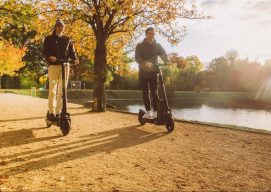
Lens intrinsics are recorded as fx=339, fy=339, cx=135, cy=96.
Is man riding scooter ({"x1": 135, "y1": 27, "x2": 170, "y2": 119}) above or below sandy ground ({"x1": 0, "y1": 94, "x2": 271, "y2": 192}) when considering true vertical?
above

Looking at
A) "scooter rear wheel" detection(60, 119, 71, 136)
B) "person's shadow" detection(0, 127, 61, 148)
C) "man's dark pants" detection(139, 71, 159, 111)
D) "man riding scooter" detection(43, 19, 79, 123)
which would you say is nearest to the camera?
"person's shadow" detection(0, 127, 61, 148)

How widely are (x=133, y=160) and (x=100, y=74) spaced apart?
9.36 metres

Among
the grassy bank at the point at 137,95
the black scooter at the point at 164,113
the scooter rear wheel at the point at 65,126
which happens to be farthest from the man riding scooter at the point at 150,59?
the grassy bank at the point at 137,95

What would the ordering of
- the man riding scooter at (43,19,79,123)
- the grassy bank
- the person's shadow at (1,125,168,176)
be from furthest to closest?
the grassy bank
the man riding scooter at (43,19,79,123)
the person's shadow at (1,125,168,176)

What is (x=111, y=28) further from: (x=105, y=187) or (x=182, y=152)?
(x=105, y=187)

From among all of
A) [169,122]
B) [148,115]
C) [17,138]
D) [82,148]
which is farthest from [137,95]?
[82,148]

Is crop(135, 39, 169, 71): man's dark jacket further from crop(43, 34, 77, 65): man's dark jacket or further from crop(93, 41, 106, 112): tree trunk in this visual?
crop(93, 41, 106, 112): tree trunk

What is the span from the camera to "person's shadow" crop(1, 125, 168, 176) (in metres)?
5.12

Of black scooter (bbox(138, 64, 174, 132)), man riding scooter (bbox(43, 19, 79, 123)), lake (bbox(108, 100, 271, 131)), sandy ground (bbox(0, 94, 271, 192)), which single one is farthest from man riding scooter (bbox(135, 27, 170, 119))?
lake (bbox(108, 100, 271, 131))

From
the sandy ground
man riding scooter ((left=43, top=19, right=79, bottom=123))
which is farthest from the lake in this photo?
man riding scooter ((left=43, top=19, right=79, bottom=123))

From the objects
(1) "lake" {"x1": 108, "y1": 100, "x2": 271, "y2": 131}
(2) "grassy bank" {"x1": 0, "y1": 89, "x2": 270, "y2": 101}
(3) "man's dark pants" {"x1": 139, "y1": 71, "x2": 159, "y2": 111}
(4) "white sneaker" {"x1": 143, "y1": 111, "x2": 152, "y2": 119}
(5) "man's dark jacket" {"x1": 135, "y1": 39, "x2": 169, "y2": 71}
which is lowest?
(1) "lake" {"x1": 108, "y1": 100, "x2": 271, "y2": 131}

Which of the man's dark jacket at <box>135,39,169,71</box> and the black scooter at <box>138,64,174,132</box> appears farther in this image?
the man's dark jacket at <box>135,39,169,71</box>

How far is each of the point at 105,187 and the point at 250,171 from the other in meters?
2.19

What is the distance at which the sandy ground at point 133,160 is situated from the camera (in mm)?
4203
